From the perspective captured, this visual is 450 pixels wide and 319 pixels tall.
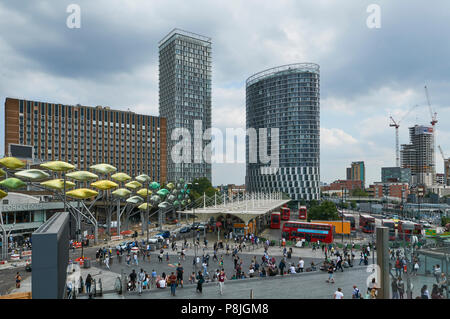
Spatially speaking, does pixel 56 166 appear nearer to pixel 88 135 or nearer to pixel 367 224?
pixel 367 224

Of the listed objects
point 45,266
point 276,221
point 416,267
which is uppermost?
point 45,266

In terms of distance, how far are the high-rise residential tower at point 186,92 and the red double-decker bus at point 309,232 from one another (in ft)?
302

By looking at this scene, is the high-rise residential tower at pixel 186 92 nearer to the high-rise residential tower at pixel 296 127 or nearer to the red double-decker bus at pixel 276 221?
the high-rise residential tower at pixel 296 127

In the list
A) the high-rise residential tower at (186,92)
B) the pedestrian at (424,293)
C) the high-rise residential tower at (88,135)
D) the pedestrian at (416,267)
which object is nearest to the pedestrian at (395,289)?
the pedestrian at (416,267)

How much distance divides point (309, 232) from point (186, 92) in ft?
347

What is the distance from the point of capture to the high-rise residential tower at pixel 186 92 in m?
132

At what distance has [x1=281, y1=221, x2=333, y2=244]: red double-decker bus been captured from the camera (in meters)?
39.9

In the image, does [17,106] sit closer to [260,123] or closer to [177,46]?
Result: [177,46]

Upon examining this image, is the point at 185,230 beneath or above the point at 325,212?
beneath

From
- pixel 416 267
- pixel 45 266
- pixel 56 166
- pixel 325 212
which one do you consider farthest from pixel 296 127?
pixel 45 266

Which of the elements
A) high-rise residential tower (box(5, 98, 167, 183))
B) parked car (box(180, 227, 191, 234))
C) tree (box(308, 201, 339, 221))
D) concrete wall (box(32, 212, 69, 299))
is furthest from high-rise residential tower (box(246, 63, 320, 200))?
concrete wall (box(32, 212, 69, 299))

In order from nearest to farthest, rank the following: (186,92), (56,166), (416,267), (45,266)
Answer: (45,266), (416,267), (56,166), (186,92)

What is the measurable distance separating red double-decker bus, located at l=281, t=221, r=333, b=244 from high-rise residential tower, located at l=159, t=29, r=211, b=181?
9219cm

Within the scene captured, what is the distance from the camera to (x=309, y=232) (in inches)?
1614
